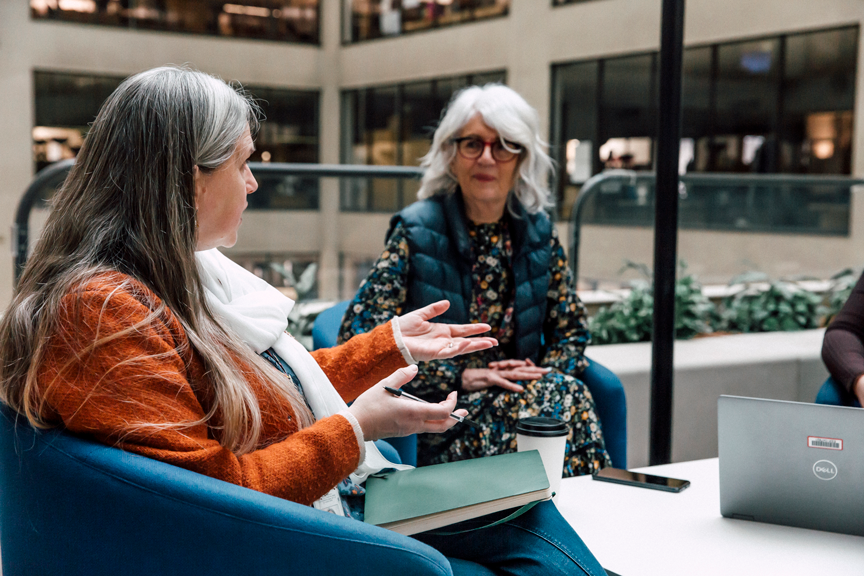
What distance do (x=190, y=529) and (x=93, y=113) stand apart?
627 cm

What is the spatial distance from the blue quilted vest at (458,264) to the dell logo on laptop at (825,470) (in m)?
1.18

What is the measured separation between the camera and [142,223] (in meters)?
1.18

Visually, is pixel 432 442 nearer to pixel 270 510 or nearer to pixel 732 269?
pixel 270 510

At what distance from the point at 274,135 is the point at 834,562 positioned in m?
8.59

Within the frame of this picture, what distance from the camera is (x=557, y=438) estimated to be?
1519 millimetres

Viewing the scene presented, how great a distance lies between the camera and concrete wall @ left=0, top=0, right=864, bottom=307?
699 cm

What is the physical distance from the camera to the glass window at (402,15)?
10758 millimetres

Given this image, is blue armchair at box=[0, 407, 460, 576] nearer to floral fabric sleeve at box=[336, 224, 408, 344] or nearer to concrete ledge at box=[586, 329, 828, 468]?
floral fabric sleeve at box=[336, 224, 408, 344]

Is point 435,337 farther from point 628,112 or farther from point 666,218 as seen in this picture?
point 628,112

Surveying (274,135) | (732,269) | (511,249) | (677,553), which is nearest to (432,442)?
(511,249)

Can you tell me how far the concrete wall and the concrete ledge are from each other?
145 cm

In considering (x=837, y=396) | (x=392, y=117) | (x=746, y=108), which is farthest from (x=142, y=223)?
(x=392, y=117)

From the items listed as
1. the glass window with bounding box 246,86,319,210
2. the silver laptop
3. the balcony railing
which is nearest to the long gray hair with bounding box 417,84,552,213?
the silver laptop

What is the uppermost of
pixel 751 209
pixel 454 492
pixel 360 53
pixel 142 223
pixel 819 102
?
pixel 360 53
